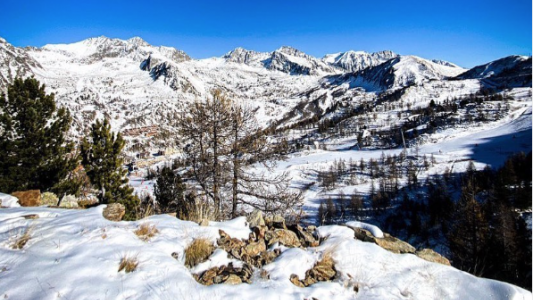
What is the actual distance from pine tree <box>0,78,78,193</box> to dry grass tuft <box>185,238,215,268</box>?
52.0 ft

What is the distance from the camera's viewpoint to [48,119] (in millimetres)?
16391

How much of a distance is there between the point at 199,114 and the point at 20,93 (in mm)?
11093

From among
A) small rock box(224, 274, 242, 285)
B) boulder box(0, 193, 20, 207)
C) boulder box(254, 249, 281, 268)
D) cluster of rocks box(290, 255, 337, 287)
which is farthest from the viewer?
boulder box(0, 193, 20, 207)

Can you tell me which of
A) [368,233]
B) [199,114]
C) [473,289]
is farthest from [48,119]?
[473,289]

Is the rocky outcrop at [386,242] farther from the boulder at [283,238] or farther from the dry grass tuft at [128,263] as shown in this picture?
the dry grass tuft at [128,263]

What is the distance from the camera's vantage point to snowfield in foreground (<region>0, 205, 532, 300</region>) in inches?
125

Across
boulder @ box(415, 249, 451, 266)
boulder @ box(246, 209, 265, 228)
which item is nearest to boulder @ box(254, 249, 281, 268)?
boulder @ box(246, 209, 265, 228)

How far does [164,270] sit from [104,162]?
1857 cm

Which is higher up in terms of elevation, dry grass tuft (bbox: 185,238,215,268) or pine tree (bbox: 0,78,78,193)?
pine tree (bbox: 0,78,78,193)

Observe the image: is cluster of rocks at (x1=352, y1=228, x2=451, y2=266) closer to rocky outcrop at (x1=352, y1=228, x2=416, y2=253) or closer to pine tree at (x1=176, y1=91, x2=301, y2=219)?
rocky outcrop at (x1=352, y1=228, x2=416, y2=253)

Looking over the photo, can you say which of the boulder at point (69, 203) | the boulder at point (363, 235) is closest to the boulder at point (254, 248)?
the boulder at point (363, 235)

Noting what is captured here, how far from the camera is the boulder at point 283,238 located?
5293mm

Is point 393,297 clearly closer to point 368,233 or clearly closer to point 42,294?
point 368,233

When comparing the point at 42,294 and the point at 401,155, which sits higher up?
the point at 42,294
